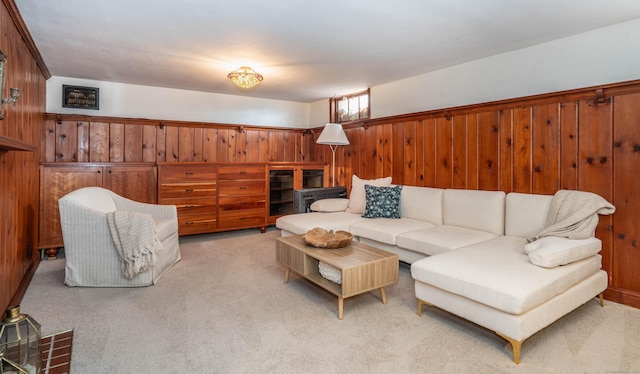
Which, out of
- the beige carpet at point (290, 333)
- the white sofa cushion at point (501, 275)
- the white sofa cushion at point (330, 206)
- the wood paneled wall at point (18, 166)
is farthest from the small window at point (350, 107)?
the wood paneled wall at point (18, 166)

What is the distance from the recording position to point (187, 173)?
4262 mm

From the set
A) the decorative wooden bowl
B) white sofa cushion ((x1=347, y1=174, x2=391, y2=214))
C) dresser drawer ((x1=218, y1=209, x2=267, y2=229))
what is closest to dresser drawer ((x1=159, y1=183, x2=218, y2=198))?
dresser drawer ((x1=218, y1=209, x2=267, y2=229))

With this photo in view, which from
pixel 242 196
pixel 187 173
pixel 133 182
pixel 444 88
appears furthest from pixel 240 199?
A: pixel 444 88

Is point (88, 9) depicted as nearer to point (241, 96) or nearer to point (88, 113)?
point (88, 113)

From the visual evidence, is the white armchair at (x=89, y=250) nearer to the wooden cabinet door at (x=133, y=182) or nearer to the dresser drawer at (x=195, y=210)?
the wooden cabinet door at (x=133, y=182)

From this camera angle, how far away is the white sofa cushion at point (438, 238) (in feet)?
8.64

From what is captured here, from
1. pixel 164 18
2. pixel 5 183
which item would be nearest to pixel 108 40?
pixel 164 18

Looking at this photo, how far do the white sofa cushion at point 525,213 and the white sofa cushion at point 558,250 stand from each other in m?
0.42

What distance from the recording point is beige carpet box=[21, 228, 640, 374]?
1691 millimetres

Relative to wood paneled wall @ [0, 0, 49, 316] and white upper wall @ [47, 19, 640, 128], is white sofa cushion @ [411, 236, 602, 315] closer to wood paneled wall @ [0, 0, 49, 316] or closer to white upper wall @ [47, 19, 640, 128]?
white upper wall @ [47, 19, 640, 128]

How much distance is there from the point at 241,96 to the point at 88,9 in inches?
117

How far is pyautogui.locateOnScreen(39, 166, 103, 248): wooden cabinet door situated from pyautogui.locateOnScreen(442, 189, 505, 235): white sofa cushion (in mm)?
4057

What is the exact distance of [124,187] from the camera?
3994 mm

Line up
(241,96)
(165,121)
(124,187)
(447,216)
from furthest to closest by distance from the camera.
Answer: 1. (241,96)
2. (165,121)
3. (124,187)
4. (447,216)
